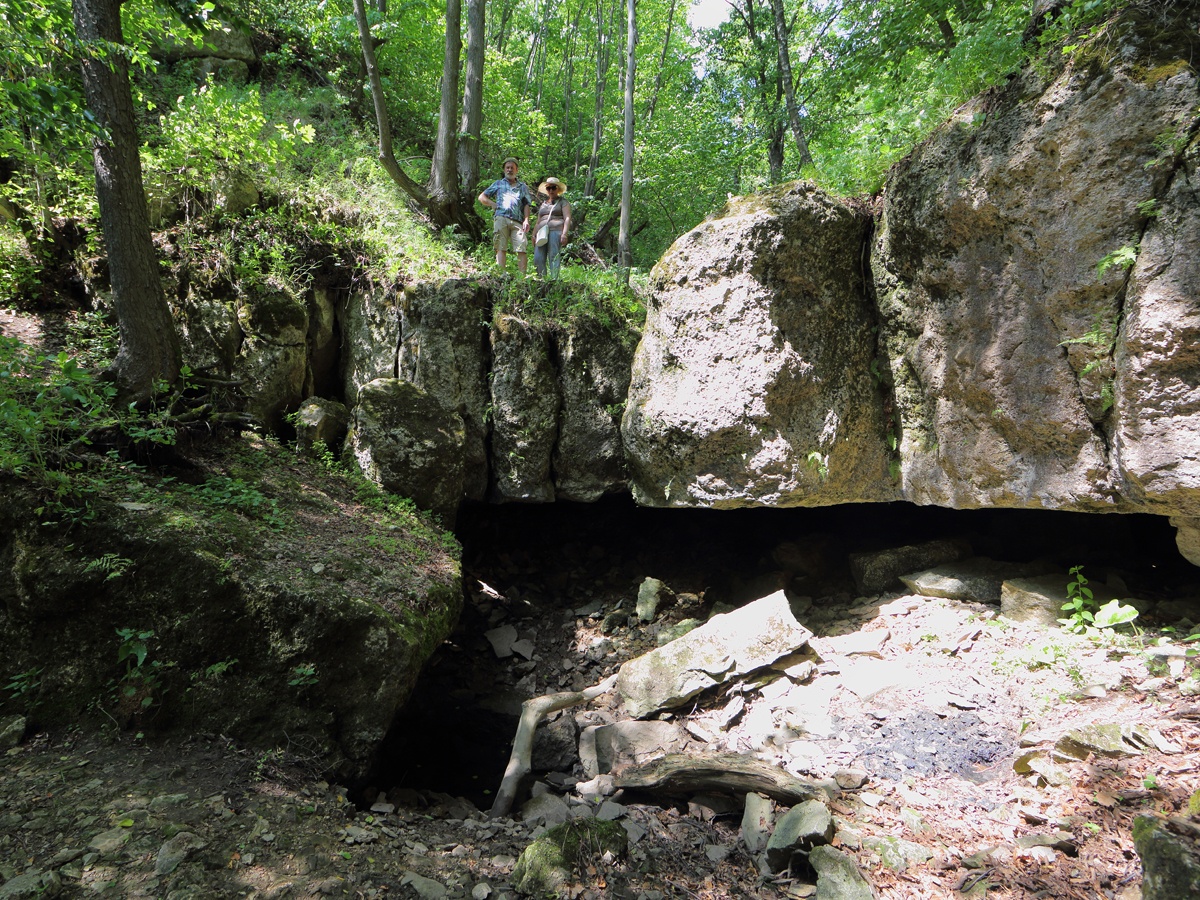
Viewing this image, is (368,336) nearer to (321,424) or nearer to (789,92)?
(321,424)

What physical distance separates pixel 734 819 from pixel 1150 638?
11.7ft

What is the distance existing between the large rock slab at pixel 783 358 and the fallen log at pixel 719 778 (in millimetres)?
2827

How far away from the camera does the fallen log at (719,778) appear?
4324 mm

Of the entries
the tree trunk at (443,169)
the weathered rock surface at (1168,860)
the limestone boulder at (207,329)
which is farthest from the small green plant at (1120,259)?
the limestone boulder at (207,329)

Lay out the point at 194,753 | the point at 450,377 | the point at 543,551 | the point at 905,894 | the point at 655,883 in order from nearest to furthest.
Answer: the point at 905,894, the point at 655,883, the point at 194,753, the point at 450,377, the point at 543,551

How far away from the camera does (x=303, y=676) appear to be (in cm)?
472

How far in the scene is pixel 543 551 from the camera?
9.62m

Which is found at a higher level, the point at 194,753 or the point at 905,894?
the point at 194,753

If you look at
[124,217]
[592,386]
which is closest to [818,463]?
[592,386]

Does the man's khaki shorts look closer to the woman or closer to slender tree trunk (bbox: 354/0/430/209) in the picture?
the woman

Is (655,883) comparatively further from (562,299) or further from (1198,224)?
(562,299)

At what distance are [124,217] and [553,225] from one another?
200 inches

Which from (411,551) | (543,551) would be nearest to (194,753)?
(411,551)

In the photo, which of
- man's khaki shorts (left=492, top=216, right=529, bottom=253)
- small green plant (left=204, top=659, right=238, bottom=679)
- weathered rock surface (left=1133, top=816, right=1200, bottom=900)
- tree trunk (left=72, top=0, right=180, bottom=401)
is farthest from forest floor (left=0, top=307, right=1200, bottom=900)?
man's khaki shorts (left=492, top=216, right=529, bottom=253)
